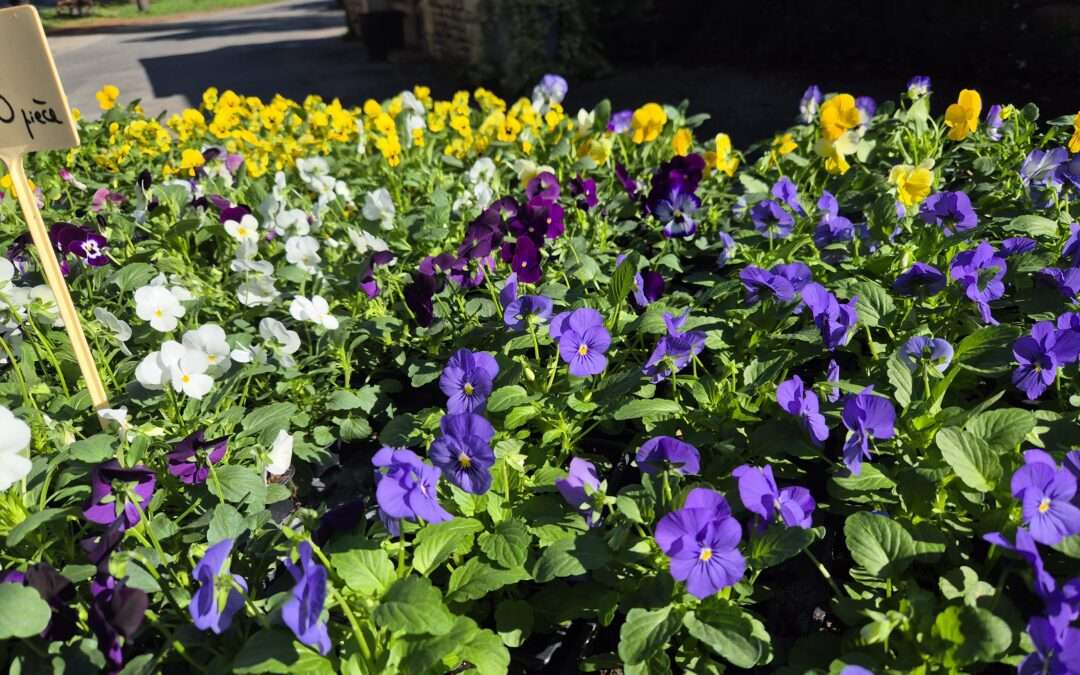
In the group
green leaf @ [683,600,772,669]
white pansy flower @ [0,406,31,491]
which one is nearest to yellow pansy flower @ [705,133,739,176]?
green leaf @ [683,600,772,669]

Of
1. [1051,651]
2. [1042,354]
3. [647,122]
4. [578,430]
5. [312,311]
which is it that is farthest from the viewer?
[647,122]

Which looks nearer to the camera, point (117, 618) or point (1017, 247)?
point (117, 618)

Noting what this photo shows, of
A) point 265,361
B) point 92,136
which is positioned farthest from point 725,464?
point 92,136

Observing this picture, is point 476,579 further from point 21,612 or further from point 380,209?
point 380,209

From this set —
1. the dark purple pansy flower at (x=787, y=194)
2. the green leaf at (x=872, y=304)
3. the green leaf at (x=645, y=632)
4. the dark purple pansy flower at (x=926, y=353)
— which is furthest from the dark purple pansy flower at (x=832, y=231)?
the green leaf at (x=645, y=632)

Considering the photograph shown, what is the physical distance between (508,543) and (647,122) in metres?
2.04

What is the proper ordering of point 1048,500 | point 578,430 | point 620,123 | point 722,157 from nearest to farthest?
1. point 1048,500
2. point 578,430
3. point 722,157
4. point 620,123

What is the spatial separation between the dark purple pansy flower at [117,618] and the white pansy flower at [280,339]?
0.86 m

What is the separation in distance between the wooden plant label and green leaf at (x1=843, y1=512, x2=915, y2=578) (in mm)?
1471

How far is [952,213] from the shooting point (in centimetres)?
207

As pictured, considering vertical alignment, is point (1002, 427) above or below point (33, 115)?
Answer: below

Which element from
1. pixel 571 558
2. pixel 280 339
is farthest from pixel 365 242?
pixel 571 558

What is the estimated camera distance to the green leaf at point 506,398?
5.26ft

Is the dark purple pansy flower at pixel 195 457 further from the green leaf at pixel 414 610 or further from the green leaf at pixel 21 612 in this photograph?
the green leaf at pixel 414 610
